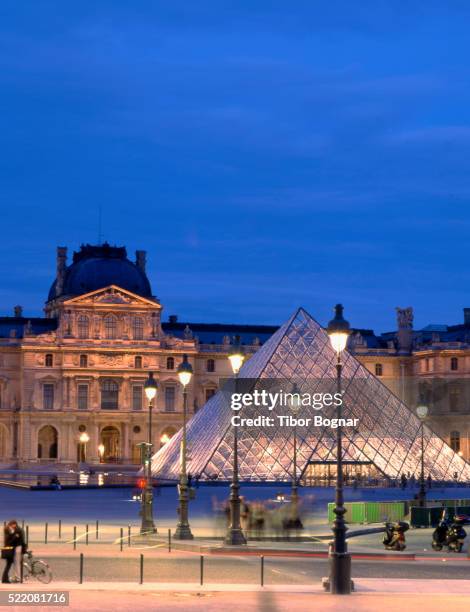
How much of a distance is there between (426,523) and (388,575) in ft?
50.5

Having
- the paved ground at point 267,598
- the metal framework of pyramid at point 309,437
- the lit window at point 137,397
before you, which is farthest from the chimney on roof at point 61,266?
the paved ground at point 267,598

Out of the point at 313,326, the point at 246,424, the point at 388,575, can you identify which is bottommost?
the point at 388,575

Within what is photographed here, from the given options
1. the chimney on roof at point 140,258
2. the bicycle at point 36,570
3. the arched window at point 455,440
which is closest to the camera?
the bicycle at point 36,570

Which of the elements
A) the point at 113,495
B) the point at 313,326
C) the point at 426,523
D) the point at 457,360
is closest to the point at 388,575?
the point at 426,523

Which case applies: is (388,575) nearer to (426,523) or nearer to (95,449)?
(426,523)

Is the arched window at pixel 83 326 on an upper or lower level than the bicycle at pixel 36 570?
upper

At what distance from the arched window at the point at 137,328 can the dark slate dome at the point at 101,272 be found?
2.28m

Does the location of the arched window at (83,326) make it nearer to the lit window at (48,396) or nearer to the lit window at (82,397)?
the lit window at (82,397)

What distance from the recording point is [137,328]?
10794 cm

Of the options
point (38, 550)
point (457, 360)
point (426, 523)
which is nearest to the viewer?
point (38, 550)

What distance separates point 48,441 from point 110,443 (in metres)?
5.62

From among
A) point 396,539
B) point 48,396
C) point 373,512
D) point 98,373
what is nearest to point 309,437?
point 373,512

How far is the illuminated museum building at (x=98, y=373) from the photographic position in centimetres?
10525

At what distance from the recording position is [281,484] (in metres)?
68.1
